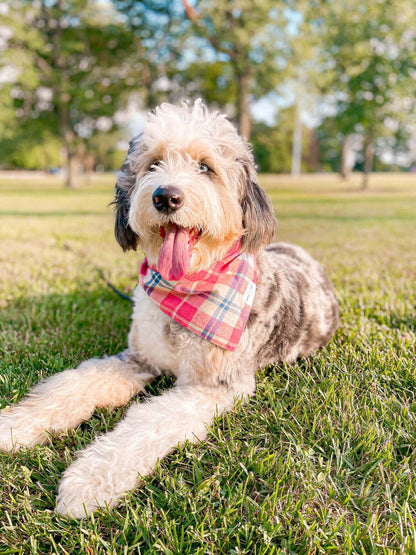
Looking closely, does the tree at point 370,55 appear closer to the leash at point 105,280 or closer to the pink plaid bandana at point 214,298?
the leash at point 105,280

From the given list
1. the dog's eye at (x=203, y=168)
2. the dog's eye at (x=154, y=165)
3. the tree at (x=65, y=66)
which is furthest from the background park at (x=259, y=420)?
the tree at (x=65, y=66)

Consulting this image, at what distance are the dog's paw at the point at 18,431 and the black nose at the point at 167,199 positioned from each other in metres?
1.47

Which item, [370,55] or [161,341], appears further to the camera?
[370,55]

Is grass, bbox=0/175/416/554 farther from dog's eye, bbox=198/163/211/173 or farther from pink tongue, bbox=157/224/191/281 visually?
dog's eye, bbox=198/163/211/173

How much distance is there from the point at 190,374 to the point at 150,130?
1.64m

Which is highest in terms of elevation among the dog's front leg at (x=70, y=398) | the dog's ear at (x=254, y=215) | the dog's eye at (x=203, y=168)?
the dog's eye at (x=203, y=168)

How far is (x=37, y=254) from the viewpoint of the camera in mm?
7230

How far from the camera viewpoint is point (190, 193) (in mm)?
2545

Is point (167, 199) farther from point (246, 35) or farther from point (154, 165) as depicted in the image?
point (246, 35)

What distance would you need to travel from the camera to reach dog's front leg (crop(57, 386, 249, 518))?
6.42ft

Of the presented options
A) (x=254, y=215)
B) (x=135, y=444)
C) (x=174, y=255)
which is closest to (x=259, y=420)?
(x=135, y=444)

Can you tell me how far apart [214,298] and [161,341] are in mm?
463

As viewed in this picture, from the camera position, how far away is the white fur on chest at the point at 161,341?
2.73m

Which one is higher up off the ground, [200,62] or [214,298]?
[200,62]
